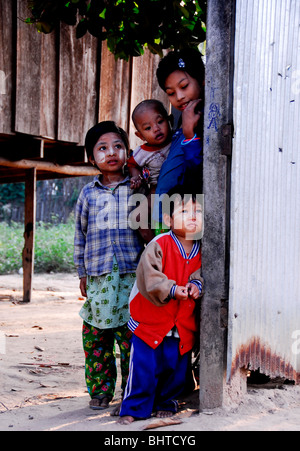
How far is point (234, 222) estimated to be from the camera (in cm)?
306

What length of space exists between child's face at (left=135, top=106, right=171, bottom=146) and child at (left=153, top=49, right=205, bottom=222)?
100 mm

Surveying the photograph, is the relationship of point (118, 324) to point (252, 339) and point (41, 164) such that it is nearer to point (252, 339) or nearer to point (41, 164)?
point (252, 339)

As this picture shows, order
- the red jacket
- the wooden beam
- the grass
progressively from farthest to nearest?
the grass < the wooden beam < the red jacket

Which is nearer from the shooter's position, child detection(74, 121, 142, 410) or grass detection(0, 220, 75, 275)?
child detection(74, 121, 142, 410)

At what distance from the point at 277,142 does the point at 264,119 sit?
168 mm

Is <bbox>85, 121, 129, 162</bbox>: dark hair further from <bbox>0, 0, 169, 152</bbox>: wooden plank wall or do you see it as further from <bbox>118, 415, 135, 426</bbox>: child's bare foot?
<bbox>0, 0, 169, 152</bbox>: wooden plank wall

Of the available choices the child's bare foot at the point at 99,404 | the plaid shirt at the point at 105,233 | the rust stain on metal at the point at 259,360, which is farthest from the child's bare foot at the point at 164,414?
the plaid shirt at the point at 105,233

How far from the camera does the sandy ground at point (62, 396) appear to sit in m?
2.88

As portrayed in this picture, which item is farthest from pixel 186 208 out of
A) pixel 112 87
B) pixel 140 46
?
pixel 112 87

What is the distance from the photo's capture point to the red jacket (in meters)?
3.04

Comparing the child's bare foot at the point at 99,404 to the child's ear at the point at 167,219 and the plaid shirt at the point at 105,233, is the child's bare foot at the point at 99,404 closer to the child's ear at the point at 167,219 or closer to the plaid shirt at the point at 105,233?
the plaid shirt at the point at 105,233

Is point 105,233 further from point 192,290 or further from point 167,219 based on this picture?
point 192,290

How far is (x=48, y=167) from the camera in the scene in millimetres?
8070

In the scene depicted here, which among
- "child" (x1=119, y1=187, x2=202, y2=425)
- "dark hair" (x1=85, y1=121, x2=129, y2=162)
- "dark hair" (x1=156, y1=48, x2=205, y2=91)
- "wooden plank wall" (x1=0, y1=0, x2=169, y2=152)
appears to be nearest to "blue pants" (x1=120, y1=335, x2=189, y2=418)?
"child" (x1=119, y1=187, x2=202, y2=425)
